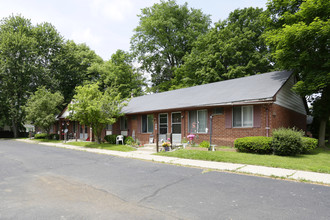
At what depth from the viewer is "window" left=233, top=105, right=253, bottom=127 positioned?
14.2 m

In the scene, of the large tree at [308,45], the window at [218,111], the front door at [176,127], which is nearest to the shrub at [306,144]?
the large tree at [308,45]

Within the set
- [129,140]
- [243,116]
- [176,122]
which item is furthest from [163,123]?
[243,116]

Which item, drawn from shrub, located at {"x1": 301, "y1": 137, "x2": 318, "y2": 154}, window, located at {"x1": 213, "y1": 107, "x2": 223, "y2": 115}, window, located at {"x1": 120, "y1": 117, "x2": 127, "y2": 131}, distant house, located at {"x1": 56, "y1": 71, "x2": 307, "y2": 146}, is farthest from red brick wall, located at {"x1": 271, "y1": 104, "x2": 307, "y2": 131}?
window, located at {"x1": 120, "y1": 117, "x2": 127, "y2": 131}

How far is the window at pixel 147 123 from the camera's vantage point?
64.8ft

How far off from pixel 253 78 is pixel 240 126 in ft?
18.0

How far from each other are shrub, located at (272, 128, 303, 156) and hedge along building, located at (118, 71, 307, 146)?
5.72ft

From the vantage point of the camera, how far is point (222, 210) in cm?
445

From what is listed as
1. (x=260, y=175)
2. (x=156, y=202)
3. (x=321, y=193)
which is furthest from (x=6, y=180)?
(x=321, y=193)

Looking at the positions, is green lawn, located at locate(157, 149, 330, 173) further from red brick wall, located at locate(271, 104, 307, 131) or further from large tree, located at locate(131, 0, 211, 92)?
large tree, located at locate(131, 0, 211, 92)

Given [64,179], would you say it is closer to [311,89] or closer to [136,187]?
[136,187]

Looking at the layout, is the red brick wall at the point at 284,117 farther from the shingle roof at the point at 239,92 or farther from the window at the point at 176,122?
the window at the point at 176,122

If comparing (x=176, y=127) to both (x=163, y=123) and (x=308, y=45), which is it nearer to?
(x=163, y=123)

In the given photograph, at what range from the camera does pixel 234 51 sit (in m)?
27.8

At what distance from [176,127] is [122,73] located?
26.1m
